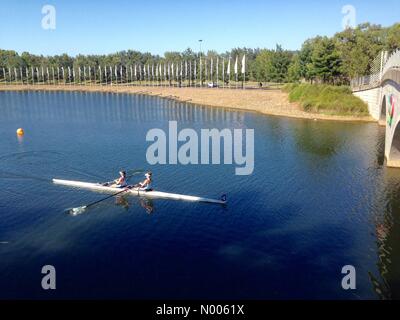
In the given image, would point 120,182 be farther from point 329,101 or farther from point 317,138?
point 329,101

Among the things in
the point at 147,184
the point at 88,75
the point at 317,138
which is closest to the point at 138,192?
the point at 147,184

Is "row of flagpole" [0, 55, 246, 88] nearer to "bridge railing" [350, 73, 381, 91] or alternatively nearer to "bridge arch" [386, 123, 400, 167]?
"bridge railing" [350, 73, 381, 91]

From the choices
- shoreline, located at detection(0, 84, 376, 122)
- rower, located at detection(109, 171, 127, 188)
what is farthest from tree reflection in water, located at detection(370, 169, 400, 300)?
shoreline, located at detection(0, 84, 376, 122)

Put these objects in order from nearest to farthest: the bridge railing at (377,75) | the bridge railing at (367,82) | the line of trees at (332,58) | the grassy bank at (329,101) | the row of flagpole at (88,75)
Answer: the bridge railing at (377,75) → the bridge railing at (367,82) → the grassy bank at (329,101) → the line of trees at (332,58) → the row of flagpole at (88,75)

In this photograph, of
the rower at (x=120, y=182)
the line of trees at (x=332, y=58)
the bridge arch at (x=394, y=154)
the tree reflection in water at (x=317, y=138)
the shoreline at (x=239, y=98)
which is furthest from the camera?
the line of trees at (x=332, y=58)

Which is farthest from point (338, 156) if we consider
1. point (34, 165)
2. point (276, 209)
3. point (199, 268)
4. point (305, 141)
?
point (34, 165)

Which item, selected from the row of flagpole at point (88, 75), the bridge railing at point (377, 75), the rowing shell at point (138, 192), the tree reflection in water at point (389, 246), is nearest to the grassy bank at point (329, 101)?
the bridge railing at point (377, 75)

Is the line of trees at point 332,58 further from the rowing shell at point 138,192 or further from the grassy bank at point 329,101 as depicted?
the rowing shell at point 138,192

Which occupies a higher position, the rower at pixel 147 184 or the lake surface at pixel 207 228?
the rower at pixel 147 184
